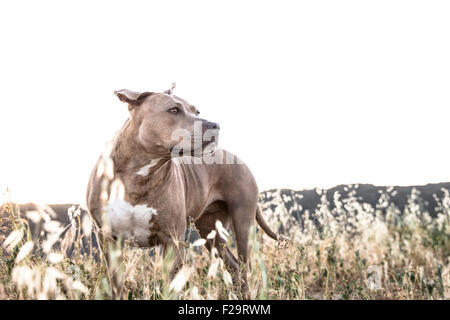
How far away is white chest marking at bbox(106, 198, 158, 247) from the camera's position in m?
3.44

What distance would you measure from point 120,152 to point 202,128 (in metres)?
0.76

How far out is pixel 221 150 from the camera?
16.0ft

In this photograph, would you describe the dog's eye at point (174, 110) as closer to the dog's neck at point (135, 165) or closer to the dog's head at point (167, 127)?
the dog's head at point (167, 127)

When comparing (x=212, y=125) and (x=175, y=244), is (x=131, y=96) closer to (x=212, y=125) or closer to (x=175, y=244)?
(x=212, y=125)

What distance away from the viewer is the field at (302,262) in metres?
3.06

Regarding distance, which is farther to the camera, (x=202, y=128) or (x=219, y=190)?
(x=219, y=190)

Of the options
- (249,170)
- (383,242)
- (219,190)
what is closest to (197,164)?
(219,190)

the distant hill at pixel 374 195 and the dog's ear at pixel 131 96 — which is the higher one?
the dog's ear at pixel 131 96

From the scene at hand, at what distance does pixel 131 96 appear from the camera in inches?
134

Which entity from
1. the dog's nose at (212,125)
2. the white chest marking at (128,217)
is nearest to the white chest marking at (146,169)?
the white chest marking at (128,217)

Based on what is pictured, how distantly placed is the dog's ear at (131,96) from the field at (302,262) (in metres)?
1.03

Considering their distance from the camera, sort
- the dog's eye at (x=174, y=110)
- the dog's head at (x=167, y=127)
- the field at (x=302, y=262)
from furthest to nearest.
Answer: the dog's eye at (x=174, y=110) → the dog's head at (x=167, y=127) → the field at (x=302, y=262)

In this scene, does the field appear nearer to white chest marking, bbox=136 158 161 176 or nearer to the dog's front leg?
the dog's front leg
